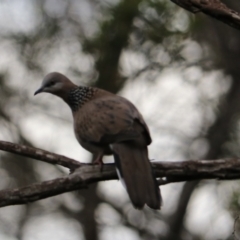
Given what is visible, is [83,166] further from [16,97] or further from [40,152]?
[16,97]

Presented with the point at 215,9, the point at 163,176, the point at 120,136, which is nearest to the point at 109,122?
the point at 120,136

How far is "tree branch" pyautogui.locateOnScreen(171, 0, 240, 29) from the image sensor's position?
4.61 meters

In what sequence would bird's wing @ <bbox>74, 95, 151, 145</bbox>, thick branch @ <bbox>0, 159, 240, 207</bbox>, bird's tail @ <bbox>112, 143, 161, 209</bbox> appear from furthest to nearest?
1. bird's wing @ <bbox>74, 95, 151, 145</bbox>
2. bird's tail @ <bbox>112, 143, 161, 209</bbox>
3. thick branch @ <bbox>0, 159, 240, 207</bbox>

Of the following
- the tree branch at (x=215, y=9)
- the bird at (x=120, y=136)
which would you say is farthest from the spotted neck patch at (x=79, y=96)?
the tree branch at (x=215, y=9)

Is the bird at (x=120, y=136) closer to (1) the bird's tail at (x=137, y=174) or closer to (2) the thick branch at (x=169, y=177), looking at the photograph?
(1) the bird's tail at (x=137, y=174)

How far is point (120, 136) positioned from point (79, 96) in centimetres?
92

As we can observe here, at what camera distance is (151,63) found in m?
8.45

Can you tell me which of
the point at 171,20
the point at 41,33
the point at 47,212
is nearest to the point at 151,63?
the point at 171,20

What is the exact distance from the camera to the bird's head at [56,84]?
19.0 feet

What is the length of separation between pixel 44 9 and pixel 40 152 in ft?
13.1

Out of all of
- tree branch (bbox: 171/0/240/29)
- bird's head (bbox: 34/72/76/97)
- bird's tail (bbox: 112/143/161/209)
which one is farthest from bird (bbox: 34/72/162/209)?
tree branch (bbox: 171/0/240/29)

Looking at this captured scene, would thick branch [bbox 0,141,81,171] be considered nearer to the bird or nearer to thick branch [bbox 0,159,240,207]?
the bird

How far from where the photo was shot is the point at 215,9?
461 centimetres

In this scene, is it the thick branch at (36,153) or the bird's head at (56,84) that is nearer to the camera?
the thick branch at (36,153)
